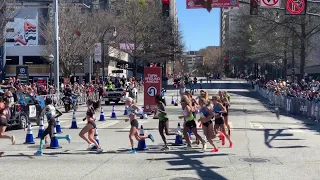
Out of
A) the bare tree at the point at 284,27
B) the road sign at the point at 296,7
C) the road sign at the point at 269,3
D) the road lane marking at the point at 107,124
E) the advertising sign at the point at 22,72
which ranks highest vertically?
the bare tree at the point at 284,27

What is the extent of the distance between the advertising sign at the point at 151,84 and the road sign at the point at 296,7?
293 inches

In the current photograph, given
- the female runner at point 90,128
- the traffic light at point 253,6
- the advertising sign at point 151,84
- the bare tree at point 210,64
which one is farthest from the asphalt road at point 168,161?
the bare tree at point 210,64

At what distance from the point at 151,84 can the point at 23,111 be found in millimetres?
7866

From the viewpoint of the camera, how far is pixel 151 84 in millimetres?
24484

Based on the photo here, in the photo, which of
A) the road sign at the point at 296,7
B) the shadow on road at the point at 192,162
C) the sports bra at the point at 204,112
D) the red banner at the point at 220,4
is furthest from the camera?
the red banner at the point at 220,4

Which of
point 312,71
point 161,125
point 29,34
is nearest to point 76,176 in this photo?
point 161,125

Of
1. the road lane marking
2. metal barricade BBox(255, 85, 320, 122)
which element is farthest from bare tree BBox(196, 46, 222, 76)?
the road lane marking

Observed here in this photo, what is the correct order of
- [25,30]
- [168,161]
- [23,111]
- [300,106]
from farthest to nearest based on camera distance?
[25,30] → [300,106] → [23,111] → [168,161]

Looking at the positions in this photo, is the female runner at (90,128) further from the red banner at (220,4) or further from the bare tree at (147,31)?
the bare tree at (147,31)

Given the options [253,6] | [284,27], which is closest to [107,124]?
[253,6]

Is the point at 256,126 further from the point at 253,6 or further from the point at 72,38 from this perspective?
the point at 72,38

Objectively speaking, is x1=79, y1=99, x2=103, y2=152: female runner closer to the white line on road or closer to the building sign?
the white line on road

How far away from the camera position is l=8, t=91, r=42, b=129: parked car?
18016 mm

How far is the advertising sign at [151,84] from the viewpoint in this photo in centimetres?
2422
